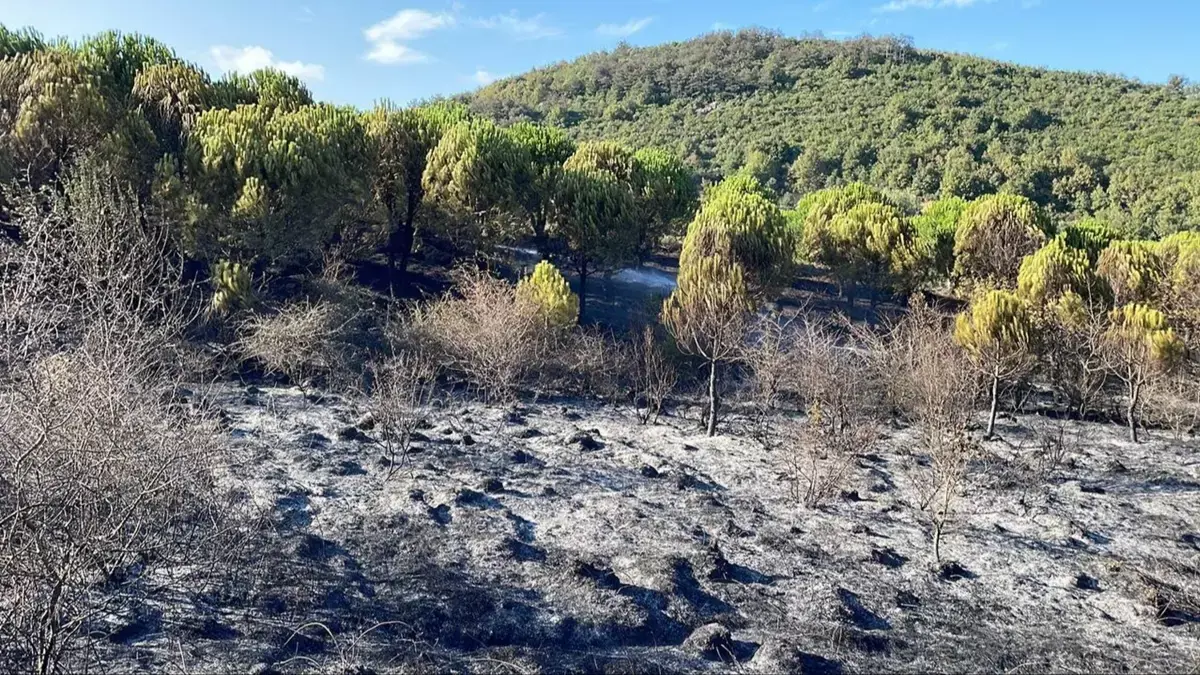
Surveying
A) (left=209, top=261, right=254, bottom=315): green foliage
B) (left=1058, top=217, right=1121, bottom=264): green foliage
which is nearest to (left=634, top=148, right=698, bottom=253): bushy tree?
(left=1058, top=217, right=1121, bottom=264): green foliage

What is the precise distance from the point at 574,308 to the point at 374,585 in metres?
8.99

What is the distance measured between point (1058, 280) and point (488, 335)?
1088 cm

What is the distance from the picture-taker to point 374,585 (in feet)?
23.1

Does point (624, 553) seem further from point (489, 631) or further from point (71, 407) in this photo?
point (71, 407)

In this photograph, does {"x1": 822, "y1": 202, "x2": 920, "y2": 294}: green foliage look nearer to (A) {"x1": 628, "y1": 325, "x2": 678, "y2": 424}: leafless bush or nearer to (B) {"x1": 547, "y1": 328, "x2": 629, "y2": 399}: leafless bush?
(A) {"x1": 628, "y1": 325, "x2": 678, "y2": 424}: leafless bush

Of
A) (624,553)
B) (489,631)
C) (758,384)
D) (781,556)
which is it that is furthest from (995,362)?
(489,631)

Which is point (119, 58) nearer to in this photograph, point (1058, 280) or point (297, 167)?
point (297, 167)

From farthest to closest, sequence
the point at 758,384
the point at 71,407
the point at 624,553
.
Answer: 1. the point at 758,384
2. the point at 624,553
3. the point at 71,407

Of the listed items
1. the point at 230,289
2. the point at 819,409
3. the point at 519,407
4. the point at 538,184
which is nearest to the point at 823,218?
the point at 538,184

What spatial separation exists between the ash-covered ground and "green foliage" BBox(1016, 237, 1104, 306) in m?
4.08

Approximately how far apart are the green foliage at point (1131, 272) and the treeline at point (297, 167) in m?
10.4

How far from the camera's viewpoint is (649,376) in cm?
1327

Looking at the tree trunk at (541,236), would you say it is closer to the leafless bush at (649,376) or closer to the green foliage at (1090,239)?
the leafless bush at (649,376)

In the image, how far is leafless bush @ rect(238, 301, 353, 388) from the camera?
1398 centimetres
